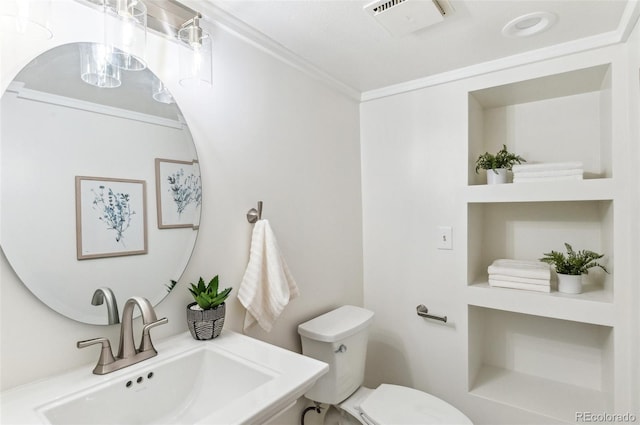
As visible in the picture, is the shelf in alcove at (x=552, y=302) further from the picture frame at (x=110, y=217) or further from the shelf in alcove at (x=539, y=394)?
the picture frame at (x=110, y=217)

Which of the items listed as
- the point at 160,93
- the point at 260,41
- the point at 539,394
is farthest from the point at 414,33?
the point at 539,394

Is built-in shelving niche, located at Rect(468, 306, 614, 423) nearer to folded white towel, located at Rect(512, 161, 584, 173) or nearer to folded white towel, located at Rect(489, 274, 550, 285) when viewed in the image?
folded white towel, located at Rect(489, 274, 550, 285)

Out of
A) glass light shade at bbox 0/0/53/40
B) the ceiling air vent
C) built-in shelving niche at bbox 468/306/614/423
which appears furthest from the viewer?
built-in shelving niche at bbox 468/306/614/423

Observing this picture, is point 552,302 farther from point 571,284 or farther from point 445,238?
point 445,238

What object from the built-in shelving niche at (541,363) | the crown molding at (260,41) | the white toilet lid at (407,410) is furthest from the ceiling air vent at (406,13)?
the white toilet lid at (407,410)

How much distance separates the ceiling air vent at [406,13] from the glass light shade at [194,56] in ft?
1.99

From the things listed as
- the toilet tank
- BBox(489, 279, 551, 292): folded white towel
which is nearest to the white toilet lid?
the toilet tank

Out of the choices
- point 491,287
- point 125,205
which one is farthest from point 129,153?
point 491,287

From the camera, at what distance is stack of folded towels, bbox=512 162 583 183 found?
1579 mm

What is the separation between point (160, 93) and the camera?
1128 millimetres

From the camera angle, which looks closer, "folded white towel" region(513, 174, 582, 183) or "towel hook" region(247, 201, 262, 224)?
"towel hook" region(247, 201, 262, 224)

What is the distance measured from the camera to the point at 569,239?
1877 mm

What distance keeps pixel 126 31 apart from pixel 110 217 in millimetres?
544

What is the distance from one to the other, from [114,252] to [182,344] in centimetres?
36
